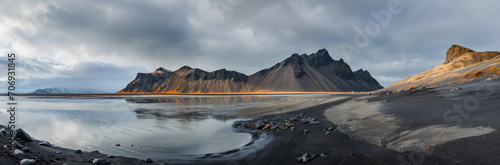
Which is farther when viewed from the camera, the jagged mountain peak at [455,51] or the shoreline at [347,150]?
the jagged mountain peak at [455,51]

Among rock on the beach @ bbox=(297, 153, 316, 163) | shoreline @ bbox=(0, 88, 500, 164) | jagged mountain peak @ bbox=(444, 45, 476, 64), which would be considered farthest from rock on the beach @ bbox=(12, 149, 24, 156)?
jagged mountain peak @ bbox=(444, 45, 476, 64)

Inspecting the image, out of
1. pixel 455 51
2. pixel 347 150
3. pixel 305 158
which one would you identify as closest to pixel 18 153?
pixel 305 158

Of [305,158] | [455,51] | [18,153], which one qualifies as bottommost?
[305,158]

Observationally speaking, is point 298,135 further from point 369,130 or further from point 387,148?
point 387,148

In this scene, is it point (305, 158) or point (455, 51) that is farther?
point (455, 51)

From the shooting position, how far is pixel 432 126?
887 cm

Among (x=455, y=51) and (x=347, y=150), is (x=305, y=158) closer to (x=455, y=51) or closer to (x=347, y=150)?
(x=347, y=150)

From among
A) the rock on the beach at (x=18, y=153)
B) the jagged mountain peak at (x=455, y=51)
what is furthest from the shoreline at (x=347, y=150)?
the jagged mountain peak at (x=455, y=51)

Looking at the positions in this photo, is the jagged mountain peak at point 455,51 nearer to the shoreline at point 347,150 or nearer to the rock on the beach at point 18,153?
the shoreline at point 347,150

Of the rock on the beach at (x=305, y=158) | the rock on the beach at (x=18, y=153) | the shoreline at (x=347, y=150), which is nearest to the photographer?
the shoreline at (x=347, y=150)

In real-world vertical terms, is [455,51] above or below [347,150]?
above

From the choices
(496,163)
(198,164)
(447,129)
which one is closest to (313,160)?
(198,164)

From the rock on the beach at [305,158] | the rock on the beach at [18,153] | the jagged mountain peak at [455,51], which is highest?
the jagged mountain peak at [455,51]

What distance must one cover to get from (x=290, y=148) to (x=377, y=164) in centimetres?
331
